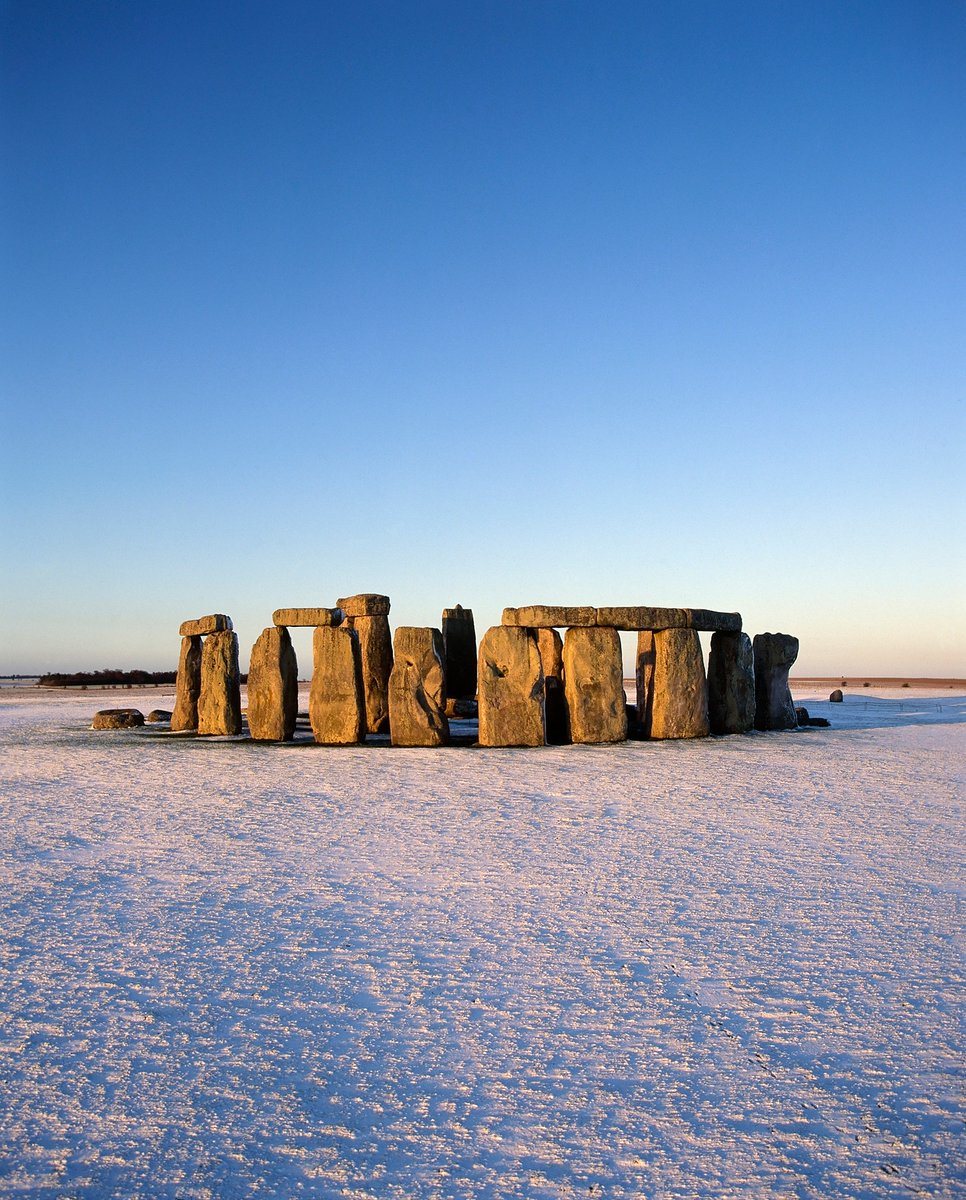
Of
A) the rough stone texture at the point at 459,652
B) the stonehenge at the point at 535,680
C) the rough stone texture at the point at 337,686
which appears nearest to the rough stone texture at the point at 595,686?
the stonehenge at the point at 535,680

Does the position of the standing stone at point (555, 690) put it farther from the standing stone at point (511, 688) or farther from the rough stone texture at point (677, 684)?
the rough stone texture at point (677, 684)

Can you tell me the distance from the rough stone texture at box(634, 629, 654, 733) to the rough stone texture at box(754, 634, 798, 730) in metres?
1.80

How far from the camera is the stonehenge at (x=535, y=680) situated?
1057 cm

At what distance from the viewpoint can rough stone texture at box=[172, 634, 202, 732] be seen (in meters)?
13.8

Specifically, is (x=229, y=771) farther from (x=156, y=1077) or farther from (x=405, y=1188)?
(x=405, y=1188)

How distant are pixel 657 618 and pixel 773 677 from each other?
256 centimetres

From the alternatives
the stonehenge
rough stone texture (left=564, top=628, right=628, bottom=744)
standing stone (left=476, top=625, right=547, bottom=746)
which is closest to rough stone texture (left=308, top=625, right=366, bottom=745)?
the stonehenge

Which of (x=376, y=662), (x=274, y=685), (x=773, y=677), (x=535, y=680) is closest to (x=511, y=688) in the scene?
(x=535, y=680)

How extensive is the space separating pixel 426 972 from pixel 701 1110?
1.36m

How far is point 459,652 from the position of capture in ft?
52.6

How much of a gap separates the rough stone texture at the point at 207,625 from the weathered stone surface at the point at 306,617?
174cm

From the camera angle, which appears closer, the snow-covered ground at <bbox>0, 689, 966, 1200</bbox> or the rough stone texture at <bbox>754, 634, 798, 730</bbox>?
the snow-covered ground at <bbox>0, 689, 966, 1200</bbox>

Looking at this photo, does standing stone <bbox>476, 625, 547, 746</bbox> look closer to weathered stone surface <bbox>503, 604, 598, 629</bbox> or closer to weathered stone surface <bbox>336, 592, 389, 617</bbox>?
weathered stone surface <bbox>503, 604, 598, 629</bbox>

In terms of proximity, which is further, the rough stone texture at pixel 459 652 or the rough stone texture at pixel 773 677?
the rough stone texture at pixel 459 652
